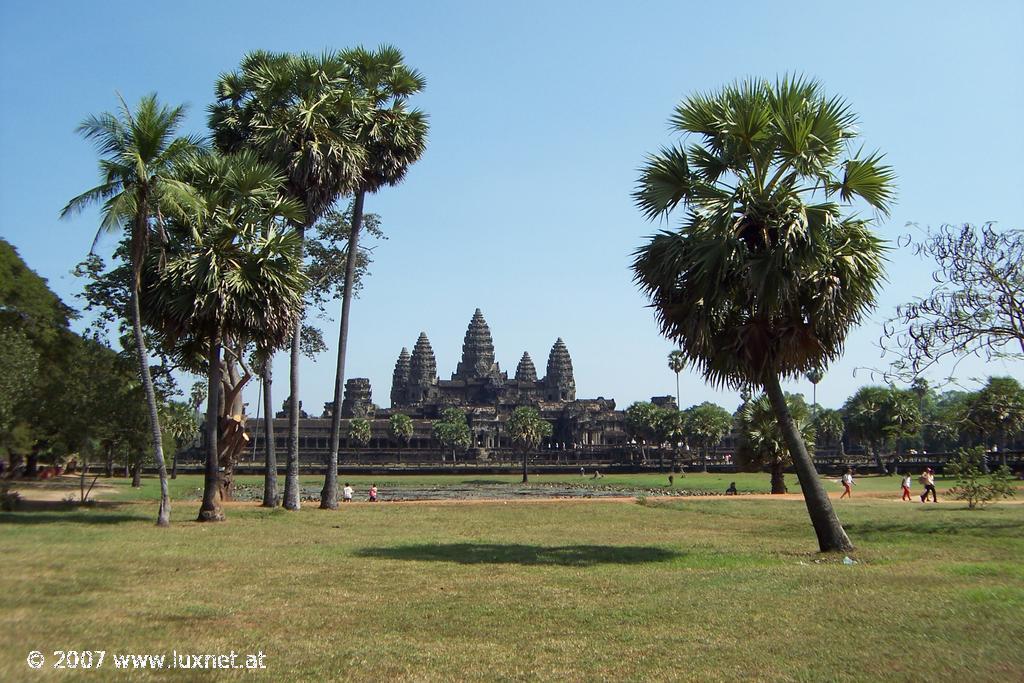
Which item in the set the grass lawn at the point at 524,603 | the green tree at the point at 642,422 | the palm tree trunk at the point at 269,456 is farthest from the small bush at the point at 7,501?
the green tree at the point at 642,422

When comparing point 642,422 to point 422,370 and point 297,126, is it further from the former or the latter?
point 297,126

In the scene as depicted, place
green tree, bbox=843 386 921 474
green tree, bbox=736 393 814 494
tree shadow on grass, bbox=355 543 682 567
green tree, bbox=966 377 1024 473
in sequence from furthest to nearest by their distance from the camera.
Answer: green tree, bbox=843 386 921 474
green tree, bbox=736 393 814 494
green tree, bbox=966 377 1024 473
tree shadow on grass, bbox=355 543 682 567

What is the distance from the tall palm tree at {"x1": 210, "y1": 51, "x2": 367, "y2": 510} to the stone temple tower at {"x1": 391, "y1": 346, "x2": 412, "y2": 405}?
489 ft

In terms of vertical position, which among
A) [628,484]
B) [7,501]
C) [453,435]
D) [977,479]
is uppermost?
[453,435]

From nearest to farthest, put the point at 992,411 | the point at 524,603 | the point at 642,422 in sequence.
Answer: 1. the point at 524,603
2. the point at 992,411
3. the point at 642,422

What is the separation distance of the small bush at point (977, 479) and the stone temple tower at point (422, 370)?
150m

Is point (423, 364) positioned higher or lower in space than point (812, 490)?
higher

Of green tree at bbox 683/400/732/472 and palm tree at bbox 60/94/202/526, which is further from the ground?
palm tree at bbox 60/94/202/526

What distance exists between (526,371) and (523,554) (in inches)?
6606

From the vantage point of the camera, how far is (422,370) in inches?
6850

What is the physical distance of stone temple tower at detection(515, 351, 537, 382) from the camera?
181250 mm

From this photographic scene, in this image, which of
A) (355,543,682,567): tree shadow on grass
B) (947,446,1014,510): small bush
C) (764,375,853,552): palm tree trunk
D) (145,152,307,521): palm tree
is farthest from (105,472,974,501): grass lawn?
(764,375,853,552): palm tree trunk

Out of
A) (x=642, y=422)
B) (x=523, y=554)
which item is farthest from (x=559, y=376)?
(x=523, y=554)

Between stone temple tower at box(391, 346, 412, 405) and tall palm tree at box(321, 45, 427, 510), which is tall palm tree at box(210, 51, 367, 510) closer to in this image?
tall palm tree at box(321, 45, 427, 510)
